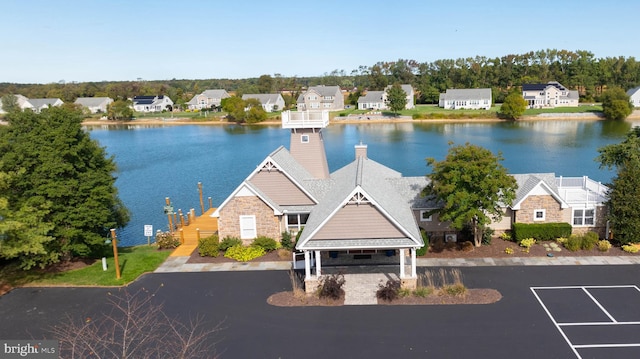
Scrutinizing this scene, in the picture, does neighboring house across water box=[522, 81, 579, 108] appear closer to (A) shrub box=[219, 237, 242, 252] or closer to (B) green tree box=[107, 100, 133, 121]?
(B) green tree box=[107, 100, 133, 121]

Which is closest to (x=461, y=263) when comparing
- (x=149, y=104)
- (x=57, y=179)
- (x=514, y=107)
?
(x=57, y=179)

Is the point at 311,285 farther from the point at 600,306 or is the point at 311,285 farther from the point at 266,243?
the point at 600,306

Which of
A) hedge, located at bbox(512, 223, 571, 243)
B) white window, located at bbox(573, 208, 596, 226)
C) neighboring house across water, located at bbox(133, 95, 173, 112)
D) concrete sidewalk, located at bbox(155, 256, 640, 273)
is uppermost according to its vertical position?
neighboring house across water, located at bbox(133, 95, 173, 112)

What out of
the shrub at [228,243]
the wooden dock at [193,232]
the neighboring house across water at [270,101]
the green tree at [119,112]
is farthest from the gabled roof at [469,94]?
the shrub at [228,243]

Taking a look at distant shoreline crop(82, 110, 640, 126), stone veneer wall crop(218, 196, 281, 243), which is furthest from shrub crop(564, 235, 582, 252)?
distant shoreline crop(82, 110, 640, 126)

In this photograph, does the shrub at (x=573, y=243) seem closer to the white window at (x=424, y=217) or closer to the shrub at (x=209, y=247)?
the white window at (x=424, y=217)

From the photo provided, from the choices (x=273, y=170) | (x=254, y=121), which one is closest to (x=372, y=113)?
(x=254, y=121)

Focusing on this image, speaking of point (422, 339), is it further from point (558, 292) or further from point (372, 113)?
point (372, 113)
